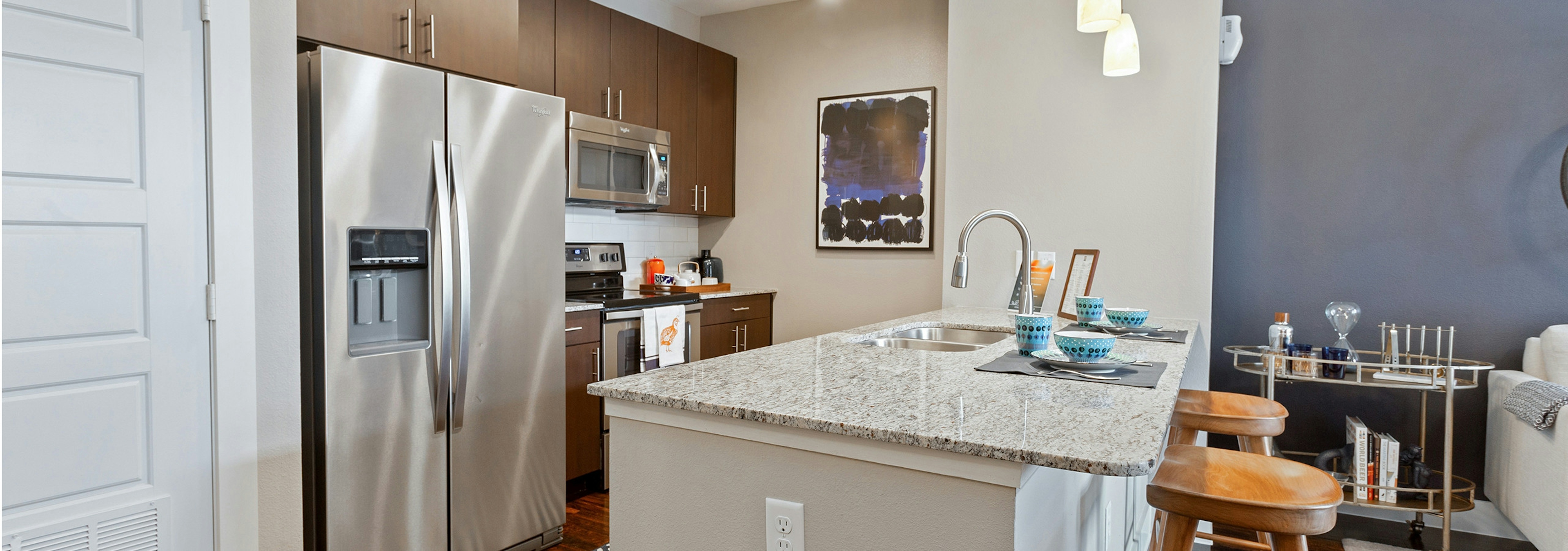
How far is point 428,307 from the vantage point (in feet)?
7.63

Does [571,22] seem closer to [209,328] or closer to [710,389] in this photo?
[209,328]

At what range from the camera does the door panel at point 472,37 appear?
7.96ft

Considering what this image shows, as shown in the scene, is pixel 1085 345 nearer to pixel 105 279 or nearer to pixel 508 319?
pixel 508 319


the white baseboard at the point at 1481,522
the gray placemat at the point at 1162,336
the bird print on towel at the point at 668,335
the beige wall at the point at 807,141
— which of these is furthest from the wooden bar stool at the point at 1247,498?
the beige wall at the point at 807,141

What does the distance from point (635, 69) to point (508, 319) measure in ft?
5.54

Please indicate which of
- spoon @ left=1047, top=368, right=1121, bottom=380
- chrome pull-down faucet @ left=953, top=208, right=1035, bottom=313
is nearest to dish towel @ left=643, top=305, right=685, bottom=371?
chrome pull-down faucet @ left=953, top=208, right=1035, bottom=313

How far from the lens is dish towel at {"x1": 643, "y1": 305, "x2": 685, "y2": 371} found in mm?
3404

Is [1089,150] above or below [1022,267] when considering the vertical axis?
above

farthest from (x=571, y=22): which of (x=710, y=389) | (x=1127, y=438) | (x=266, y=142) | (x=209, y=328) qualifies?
(x=1127, y=438)

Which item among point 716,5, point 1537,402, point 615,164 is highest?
point 716,5

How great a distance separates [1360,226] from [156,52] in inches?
155

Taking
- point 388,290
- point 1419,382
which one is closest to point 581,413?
point 388,290

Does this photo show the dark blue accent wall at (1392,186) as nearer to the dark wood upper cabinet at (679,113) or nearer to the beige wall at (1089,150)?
the beige wall at (1089,150)

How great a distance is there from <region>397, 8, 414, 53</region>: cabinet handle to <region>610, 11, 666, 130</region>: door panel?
1320mm
